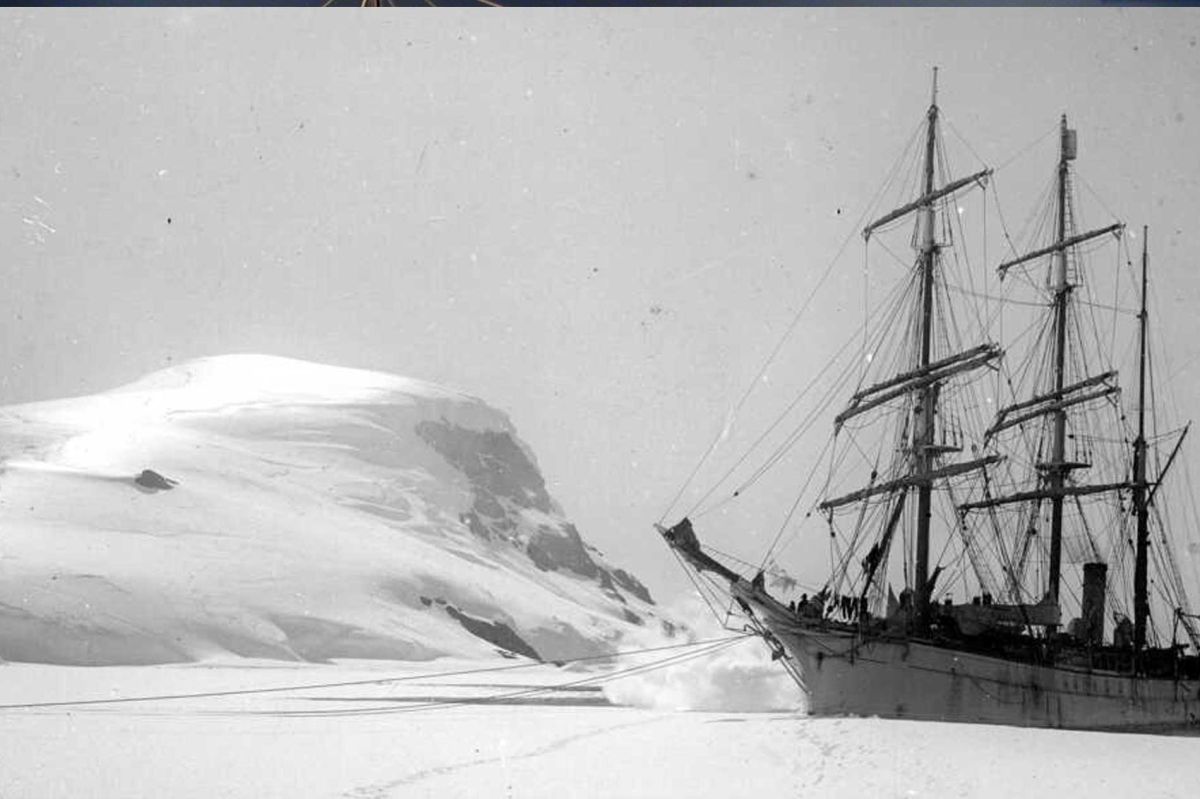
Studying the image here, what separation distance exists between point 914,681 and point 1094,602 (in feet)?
45.9

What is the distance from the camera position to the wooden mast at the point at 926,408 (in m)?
36.9

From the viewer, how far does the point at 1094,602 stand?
43.7 metres

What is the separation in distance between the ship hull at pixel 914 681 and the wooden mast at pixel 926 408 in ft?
8.55

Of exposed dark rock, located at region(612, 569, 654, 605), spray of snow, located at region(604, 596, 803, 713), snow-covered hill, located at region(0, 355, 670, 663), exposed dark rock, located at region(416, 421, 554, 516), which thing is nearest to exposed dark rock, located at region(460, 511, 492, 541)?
snow-covered hill, located at region(0, 355, 670, 663)

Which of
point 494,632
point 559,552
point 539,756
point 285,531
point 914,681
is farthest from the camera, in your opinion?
point 559,552

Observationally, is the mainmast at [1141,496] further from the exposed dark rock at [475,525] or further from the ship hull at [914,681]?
the exposed dark rock at [475,525]

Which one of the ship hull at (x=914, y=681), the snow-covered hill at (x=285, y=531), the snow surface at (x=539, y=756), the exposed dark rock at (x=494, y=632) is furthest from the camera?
the exposed dark rock at (x=494, y=632)

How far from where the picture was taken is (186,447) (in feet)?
380

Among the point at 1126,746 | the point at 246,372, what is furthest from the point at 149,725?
the point at 246,372

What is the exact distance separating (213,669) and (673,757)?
40248mm

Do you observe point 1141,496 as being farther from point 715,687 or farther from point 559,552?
point 559,552

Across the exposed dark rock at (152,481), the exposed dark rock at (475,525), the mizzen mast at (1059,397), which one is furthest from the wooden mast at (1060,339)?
the exposed dark rock at (475,525)

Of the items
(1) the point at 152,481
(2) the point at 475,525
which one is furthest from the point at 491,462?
(1) the point at 152,481

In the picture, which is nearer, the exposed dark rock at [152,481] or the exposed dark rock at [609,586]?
the exposed dark rock at [152,481]
